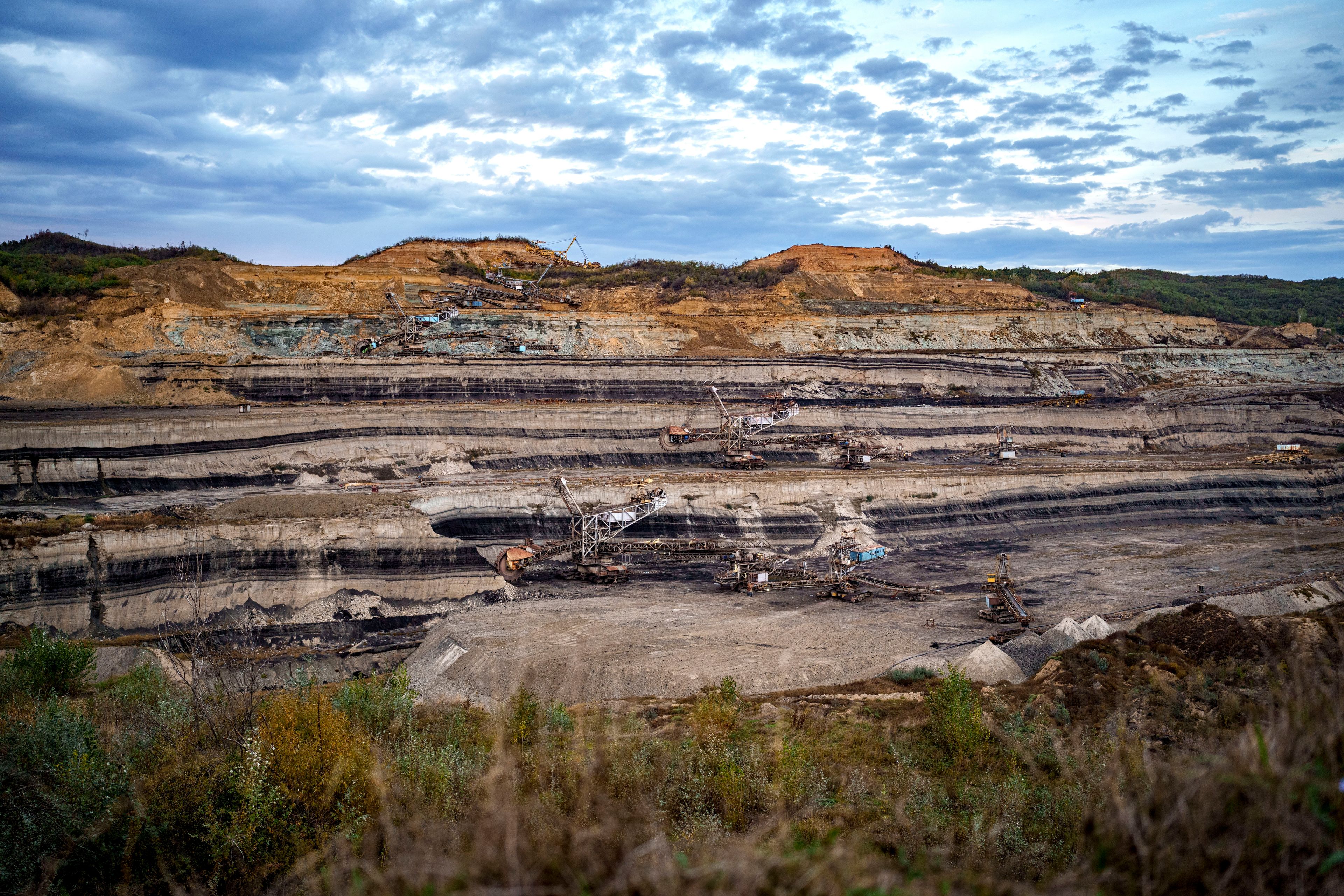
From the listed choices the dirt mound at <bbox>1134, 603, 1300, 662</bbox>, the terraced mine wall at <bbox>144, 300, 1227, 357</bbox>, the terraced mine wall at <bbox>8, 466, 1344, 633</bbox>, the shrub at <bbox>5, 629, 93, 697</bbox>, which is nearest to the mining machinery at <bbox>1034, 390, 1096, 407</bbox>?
the terraced mine wall at <bbox>144, 300, 1227, 357</bbox>

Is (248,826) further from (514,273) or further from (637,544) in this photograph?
(514,273)

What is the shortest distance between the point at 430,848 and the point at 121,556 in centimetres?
2726

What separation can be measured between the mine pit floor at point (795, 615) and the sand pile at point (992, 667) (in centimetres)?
98

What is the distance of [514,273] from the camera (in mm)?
81062

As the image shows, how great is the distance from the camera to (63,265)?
61031 millimetres

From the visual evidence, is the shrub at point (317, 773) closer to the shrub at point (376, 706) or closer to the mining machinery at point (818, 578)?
the shrub at point (376, 706)

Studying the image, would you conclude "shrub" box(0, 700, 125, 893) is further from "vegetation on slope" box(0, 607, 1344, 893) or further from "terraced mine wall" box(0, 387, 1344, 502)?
"terraced mine wall" box(0, 387, 1344, 502)

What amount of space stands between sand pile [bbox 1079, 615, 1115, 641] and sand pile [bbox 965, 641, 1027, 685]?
9.76ft

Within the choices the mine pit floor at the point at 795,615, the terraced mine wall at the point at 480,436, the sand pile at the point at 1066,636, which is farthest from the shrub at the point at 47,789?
the terraced mine wall at the point at 480,436

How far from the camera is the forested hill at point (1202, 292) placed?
84250 millimetres

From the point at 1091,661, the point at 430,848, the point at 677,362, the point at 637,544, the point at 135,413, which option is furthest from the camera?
the point at 677,362

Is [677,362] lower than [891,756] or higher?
higher

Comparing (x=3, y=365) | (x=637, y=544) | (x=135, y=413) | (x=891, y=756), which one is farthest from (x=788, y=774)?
(x=3, y=365)

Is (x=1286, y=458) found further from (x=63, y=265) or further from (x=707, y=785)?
(x=63, y=265)
